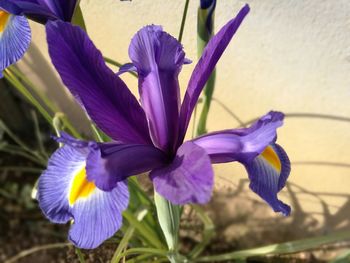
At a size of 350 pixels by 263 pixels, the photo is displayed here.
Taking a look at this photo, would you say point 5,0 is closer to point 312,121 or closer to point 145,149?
A: point 145,149

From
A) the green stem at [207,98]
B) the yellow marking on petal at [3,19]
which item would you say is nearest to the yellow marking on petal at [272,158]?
the green stem at [207,98]

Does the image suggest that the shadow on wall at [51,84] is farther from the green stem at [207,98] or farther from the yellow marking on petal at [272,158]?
the yellow marking on petal at [272,158]

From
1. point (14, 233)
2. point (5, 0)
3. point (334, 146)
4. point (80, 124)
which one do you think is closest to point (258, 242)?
point (334, 146)

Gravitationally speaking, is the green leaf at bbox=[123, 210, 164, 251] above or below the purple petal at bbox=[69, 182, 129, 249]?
below

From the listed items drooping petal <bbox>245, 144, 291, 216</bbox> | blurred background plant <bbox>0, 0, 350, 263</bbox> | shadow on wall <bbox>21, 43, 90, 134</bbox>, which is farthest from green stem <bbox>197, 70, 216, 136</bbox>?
shadow on wall <bbox>21, 43, 90, 134</bbox>

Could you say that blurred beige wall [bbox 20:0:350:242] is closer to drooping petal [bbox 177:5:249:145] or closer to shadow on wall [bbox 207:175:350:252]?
shadow on wall [bbox 207:175:350:252]

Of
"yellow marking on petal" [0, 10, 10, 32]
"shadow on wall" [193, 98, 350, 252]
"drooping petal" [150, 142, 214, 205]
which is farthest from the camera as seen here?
"shadow on wall" [193, 98, 350, 252]

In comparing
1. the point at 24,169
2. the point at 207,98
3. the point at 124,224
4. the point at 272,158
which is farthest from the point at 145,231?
the point at 24,169
